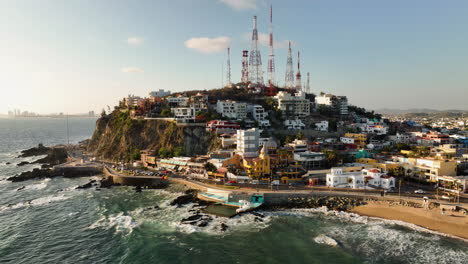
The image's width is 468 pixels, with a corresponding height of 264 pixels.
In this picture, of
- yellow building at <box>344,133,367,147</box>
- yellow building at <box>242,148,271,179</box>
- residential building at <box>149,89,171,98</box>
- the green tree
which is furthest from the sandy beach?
residential building at <box>149,89,171,98</box>

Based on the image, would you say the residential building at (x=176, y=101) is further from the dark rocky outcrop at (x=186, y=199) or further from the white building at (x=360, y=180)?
the white building at (x=360, y=180)

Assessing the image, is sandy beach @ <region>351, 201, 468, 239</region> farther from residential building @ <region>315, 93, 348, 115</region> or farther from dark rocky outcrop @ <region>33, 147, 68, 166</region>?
dark rocky outcrop @ <region>33, 147, 68, 166</region>

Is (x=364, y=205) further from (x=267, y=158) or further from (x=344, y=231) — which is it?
(x=267, y=158)

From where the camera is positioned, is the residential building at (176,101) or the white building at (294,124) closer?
the white building at (294,124)

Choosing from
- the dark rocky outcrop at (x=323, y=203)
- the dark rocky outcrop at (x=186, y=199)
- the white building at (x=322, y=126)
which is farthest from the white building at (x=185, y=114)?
the dark rocky outcrop at (x=323, y=203)

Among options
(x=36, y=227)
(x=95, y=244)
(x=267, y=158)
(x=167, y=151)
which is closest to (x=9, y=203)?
(x=36, y=227)

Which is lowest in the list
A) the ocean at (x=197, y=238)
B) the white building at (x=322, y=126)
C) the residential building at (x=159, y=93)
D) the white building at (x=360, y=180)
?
the ocean at (x=197, y=238)
